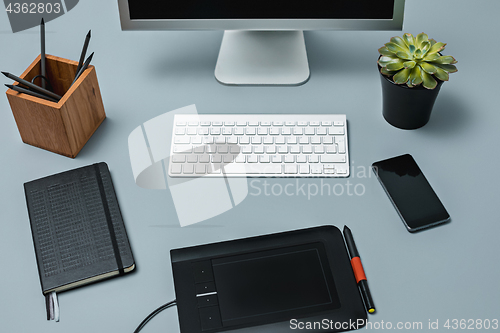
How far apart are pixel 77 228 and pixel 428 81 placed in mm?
693

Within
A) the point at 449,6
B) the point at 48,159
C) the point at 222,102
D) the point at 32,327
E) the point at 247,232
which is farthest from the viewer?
the point at 449,6

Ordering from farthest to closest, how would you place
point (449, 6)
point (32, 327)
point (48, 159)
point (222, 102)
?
point (449, 6) < point (222, 102) < point (48, 159) < point (32, 327)

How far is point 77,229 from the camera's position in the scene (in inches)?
32.2

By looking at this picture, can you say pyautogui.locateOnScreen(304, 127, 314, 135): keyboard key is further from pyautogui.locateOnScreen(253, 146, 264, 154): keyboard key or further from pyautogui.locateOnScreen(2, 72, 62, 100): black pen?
pyautogui.locateOnScreen(2, 72, 62, 100): black pen

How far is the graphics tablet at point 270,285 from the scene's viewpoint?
28.9 inches

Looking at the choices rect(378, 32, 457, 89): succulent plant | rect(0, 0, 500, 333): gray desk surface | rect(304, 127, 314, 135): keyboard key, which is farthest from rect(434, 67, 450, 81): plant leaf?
rect(304, 127, 314, 135): keyboard key

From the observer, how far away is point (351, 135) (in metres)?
0.98

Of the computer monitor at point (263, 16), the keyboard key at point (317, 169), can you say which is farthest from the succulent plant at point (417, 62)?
the keyboard key at point (317, 169)

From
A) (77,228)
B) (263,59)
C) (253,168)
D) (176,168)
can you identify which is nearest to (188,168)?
(176,168)

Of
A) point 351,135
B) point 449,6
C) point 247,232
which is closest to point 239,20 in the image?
point 351,135

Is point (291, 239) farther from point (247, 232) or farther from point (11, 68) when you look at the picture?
point (11, 68)

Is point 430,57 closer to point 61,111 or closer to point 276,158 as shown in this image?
point 276,158

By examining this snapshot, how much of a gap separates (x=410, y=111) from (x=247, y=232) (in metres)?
0.42

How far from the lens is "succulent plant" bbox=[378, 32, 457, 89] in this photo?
2.91 feet
